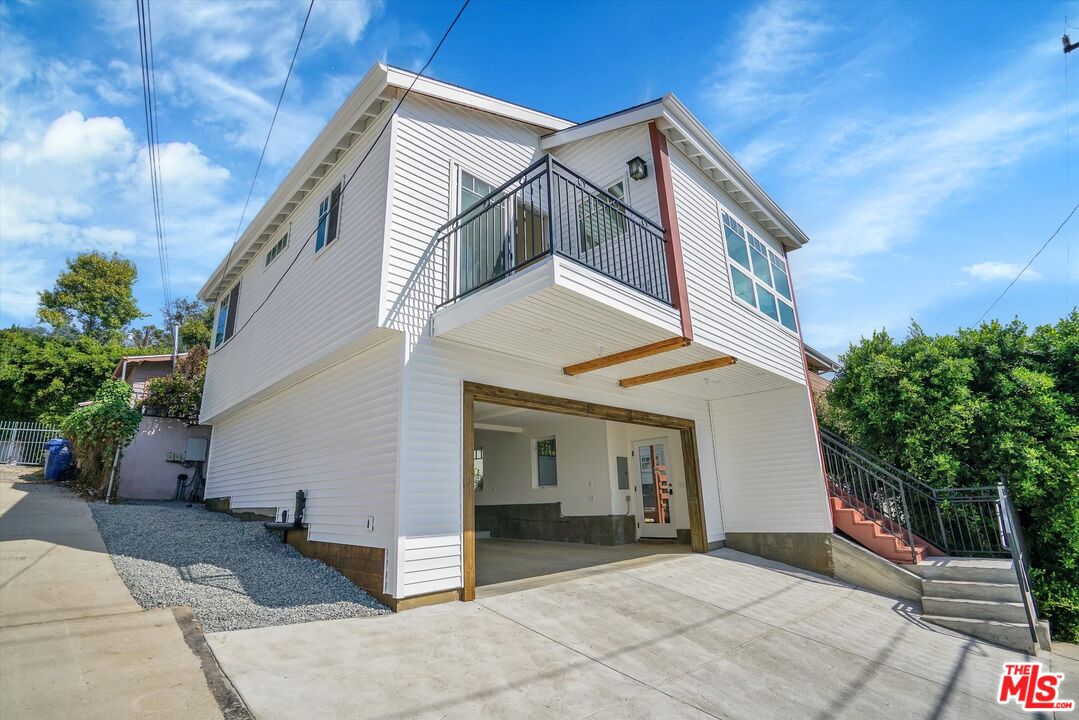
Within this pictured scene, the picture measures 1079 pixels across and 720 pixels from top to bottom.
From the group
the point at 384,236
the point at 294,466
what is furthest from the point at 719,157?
the point at 294,466

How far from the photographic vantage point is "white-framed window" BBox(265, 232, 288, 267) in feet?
31.6

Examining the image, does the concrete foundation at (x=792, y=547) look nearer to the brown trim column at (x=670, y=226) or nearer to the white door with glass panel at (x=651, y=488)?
the white door with glass panel at (x=651, y=488)

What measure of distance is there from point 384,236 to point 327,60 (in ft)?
8.93

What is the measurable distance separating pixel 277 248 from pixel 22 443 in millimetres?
16004

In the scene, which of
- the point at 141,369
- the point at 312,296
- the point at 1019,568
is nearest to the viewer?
the point at 1019,568

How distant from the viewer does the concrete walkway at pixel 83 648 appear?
9.23 ft

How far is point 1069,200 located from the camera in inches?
373

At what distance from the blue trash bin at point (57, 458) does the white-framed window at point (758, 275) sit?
18255mm

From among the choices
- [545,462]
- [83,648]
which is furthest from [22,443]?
[83,648]

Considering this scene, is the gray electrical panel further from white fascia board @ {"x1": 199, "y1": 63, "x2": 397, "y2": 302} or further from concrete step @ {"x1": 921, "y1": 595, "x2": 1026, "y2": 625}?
white fascia board @ {"x1": 199, "y1": 63, "x2": 397, "y2": 302}

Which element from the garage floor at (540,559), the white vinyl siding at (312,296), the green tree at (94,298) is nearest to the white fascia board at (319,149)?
the white vinyl siding at (312,296)

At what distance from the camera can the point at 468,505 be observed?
19.4 ft

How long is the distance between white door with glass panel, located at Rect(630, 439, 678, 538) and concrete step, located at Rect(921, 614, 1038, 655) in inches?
223

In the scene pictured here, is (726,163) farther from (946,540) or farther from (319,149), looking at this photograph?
(946,540)
